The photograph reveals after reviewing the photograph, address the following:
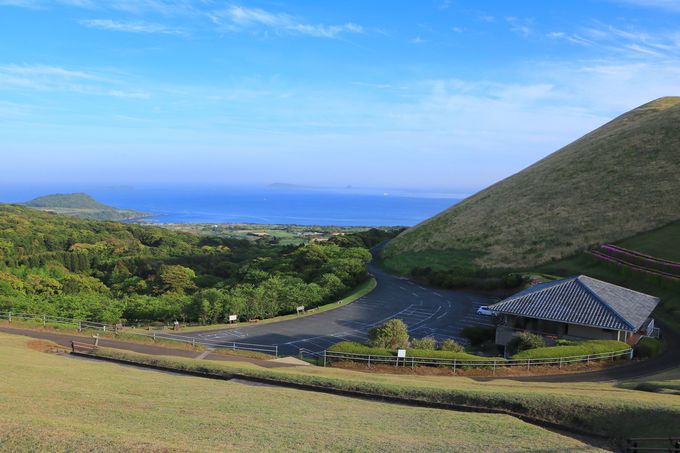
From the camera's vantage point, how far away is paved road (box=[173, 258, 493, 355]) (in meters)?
29.1

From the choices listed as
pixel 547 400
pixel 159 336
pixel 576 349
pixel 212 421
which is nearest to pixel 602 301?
pixel 576 349

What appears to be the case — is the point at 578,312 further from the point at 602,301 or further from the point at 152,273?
the point at 152,273

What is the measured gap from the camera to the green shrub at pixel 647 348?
24.7 m

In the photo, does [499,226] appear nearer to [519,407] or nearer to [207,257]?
[207,257]

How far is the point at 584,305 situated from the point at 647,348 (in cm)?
398

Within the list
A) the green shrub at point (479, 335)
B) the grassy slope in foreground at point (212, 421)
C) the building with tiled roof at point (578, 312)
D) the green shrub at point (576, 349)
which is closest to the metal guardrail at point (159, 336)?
the grassy slope in foreground at point (212, 421)

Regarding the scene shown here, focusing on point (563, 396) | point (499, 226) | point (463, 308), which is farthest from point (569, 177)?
point (563, 396)

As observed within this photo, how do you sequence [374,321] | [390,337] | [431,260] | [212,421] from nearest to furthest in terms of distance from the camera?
1. [212,421]
2. [390,337]
3. [374,321]
4. [431,260]

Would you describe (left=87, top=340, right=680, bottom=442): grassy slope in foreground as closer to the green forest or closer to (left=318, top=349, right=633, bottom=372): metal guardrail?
(left=318, top=349, right=633, bottom=372): metal guardrail

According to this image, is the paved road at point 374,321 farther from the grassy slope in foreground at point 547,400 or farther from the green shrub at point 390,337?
the grassy slope in foreground at point 547,400

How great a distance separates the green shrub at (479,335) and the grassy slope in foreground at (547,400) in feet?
32.8

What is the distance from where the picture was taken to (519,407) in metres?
13.8

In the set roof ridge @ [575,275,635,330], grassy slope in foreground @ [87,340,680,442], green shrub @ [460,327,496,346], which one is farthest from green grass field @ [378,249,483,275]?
grassy slope in foreground @ [87,340,680,442]

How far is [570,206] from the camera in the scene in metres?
57.7
